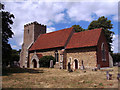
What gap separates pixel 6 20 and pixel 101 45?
17096 mm

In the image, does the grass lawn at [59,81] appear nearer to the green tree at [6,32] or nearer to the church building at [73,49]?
the green tree at [6,32]

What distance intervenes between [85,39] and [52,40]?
851 centimetres

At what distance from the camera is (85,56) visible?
2270 centimetres

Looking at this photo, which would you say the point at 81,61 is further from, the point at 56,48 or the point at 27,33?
the point at 27,33

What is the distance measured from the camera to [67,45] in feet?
84.5

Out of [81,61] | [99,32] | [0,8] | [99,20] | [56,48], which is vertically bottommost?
[81,61]

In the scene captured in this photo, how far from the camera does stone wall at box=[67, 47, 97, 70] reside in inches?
855

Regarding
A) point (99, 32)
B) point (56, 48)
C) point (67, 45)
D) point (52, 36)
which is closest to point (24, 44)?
point (52, 36)

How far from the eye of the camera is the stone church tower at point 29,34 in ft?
113

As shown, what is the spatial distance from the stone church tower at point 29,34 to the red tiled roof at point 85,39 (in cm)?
1228

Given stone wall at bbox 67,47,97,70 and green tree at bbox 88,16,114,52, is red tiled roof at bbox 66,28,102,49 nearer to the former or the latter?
stone wall at bbox 67,47,97,70

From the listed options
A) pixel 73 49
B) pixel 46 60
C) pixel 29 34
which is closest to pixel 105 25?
pixel 73 49

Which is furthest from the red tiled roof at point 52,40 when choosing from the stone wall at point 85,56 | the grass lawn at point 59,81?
the grass lawn at point 59,81

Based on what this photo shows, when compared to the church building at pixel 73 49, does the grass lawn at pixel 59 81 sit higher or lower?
lower
